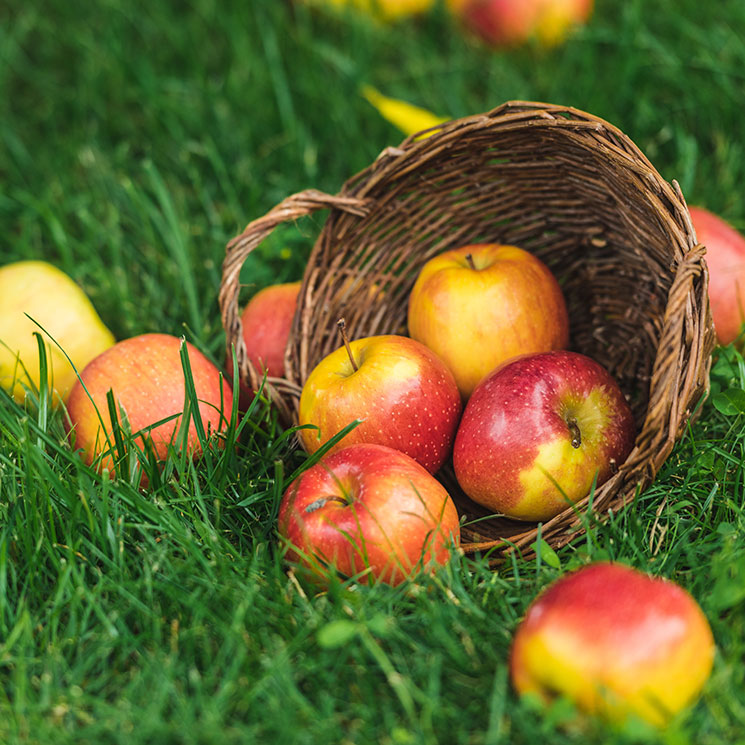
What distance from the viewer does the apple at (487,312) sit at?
6.90 feet

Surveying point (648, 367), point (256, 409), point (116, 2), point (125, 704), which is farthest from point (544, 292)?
point (116, 2)

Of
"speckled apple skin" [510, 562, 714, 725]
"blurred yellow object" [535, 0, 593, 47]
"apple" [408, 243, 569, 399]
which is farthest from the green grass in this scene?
"apple" [408, 243, 569, 399]

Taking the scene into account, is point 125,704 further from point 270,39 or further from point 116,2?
point 116,2

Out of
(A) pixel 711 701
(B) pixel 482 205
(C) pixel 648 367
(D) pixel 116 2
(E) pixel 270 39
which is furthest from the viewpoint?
(D) pixel 116 2

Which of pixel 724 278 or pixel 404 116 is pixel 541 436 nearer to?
pixel 724 278

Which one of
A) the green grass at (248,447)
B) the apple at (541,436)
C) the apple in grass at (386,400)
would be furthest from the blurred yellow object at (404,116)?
the apple at (541,436)

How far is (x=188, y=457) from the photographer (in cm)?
197

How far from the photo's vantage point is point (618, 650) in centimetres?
129

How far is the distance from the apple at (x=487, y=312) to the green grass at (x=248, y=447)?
17.2 inches

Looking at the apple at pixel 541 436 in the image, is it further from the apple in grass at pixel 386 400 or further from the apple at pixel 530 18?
the apple at pixel 530 18

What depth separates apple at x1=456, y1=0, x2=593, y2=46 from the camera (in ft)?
11.5

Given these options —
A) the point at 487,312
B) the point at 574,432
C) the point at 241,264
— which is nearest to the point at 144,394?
the point at 241,264

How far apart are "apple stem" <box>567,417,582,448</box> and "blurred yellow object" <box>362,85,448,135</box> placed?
1.27 metres

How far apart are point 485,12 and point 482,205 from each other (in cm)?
161
